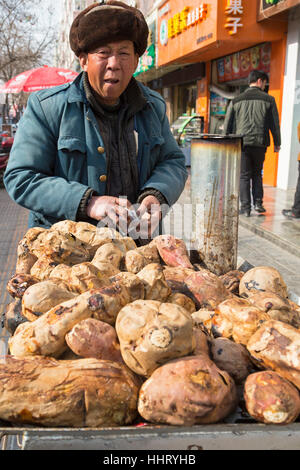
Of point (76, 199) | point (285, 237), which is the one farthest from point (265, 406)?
point (285, 237)

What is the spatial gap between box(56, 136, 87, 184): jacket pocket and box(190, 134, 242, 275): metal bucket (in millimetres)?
733

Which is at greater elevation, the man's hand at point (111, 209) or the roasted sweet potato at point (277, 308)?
the man's hand at point (111, 209)

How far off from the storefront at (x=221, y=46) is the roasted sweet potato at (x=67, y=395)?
9284 mm

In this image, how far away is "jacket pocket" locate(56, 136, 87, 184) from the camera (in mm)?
2330

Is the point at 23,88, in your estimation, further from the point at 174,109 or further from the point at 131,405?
the point at 131,405

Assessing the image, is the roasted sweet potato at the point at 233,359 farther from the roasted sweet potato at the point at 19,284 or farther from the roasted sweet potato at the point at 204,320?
the roasted sweet potato at the point at 19,284

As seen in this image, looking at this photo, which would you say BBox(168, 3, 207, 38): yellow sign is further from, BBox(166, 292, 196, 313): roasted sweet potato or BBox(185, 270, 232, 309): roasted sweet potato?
BBox(166, 292, 196, 313): roasted sweet potato

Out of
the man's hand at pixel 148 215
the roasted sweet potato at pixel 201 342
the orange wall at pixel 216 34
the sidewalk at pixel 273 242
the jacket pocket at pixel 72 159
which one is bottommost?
the sidewalk at pixel 273 242

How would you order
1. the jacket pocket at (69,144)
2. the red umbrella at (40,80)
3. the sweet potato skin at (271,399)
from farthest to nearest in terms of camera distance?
the red umbrella at (40,80), the jacket pocket at (69,144), the sweet potato skin at (271,399)

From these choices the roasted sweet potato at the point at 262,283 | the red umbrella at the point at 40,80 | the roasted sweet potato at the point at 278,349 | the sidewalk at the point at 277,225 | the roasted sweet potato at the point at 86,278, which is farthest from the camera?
the red umbrella at the point at 40,80

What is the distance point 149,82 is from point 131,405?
77.0ft

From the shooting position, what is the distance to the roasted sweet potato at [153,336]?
114 centimetres

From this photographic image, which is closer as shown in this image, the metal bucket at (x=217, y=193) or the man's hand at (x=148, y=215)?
the man's hand at (x=148, y=215)

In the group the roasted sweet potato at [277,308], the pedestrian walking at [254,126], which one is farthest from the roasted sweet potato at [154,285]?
the pedestrian walking at [254,126]
